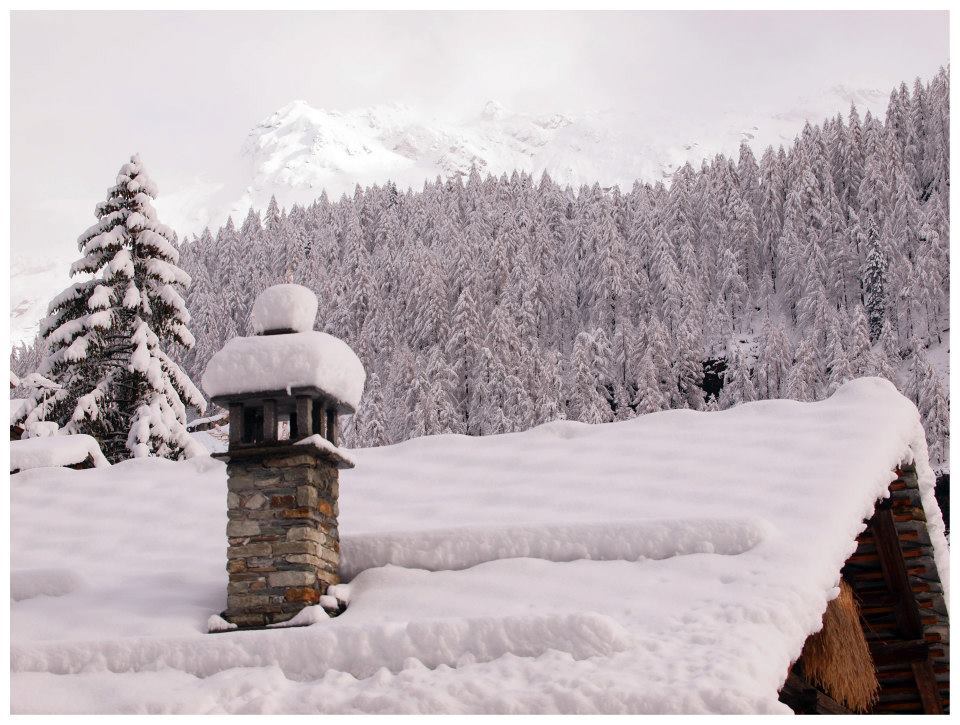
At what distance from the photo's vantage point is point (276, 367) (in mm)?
7820

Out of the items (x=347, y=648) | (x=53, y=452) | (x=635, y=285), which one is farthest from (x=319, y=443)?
(x=635, y=285)

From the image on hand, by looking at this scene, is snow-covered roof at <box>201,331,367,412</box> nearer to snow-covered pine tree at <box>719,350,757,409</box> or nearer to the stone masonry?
the stone masonry

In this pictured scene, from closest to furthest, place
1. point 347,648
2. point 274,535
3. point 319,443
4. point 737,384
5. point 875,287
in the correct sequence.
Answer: point 347,648 → point 274,535 → point 319,443 → point 737,384 → point 875,287

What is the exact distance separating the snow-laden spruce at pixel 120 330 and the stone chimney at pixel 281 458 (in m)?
12.8

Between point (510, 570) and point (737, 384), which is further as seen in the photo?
point (737, 384)

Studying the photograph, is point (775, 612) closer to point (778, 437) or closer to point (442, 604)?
point (442, 604)

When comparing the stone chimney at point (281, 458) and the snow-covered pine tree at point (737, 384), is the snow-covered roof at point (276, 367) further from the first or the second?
the snow-covered pine tree at point (737, 384)

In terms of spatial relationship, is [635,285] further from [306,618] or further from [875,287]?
[306,618]

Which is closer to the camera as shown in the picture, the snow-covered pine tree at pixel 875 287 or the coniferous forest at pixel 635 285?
the coniferous forest at pixel 635 285

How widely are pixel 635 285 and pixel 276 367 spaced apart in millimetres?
60523

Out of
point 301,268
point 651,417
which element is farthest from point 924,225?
point 651,417

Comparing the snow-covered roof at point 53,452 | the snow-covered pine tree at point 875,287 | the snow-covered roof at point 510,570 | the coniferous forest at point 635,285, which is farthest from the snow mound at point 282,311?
the snow-covered pine tree at point 875,287

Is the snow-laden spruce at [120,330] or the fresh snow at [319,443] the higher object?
the snow-laden spruce at [120,330]

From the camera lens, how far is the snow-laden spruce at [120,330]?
20422 millimetres
